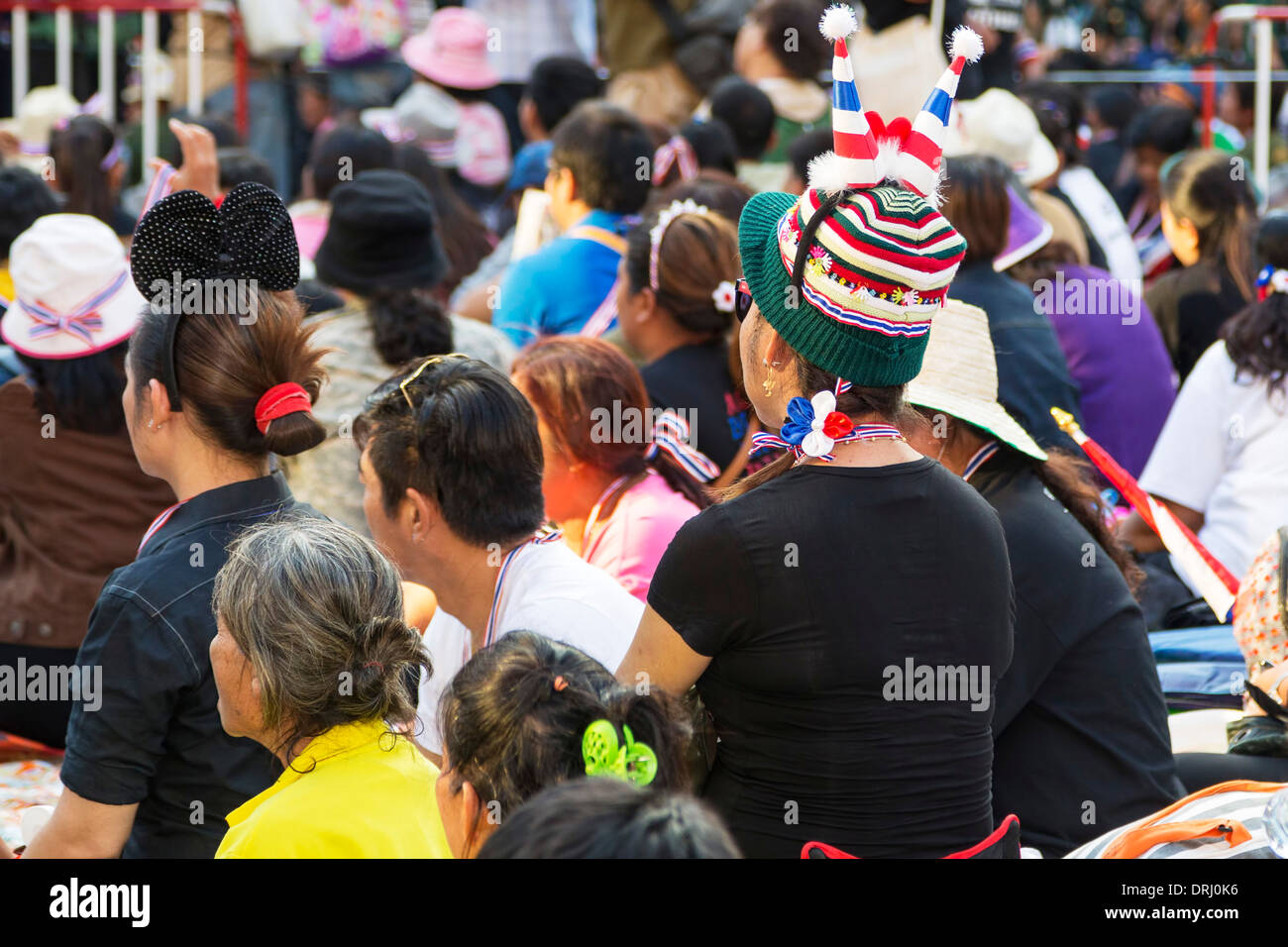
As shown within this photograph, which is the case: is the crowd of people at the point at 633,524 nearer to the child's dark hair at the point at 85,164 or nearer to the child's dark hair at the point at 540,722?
the child's dark hair at the point at 540,722

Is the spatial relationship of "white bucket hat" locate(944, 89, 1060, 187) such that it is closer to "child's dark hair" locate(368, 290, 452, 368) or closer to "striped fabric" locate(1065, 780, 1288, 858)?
"child's dark hair" locate(368, 290, 452, 368)

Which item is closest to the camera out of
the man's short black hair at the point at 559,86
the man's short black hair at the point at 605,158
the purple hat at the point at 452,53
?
the man's short black hair at the point at 605,158

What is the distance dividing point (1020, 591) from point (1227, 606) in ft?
3.28

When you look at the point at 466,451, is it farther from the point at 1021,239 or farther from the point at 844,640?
the point at 1021,239

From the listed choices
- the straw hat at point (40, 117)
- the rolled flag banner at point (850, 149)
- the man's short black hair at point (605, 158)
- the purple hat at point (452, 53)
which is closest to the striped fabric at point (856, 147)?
the rolled flag banner at point (850, 149)

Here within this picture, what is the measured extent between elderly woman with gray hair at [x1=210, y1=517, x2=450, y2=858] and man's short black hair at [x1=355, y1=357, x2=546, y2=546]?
45 centimetres

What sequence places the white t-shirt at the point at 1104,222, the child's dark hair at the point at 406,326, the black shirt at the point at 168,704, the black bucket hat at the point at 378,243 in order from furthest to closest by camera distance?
the white t-shirt at the point at 1104,222 < the black bucket hat at the point at 378,243 < the child's dark hair at the point at 406,326 < the black shirt at the point at 168,704

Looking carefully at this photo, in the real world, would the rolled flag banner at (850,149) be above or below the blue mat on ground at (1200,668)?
above

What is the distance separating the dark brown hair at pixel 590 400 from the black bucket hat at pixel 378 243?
→ 78 cm

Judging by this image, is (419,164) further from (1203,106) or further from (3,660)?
(1203,106)

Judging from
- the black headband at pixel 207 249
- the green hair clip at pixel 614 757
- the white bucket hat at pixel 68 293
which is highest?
the black headband at pixel 207 249

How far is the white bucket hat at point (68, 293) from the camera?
10.3 ft

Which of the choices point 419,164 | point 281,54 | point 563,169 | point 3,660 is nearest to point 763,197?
point 3,660

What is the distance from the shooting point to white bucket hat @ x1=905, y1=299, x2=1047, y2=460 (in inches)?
105
